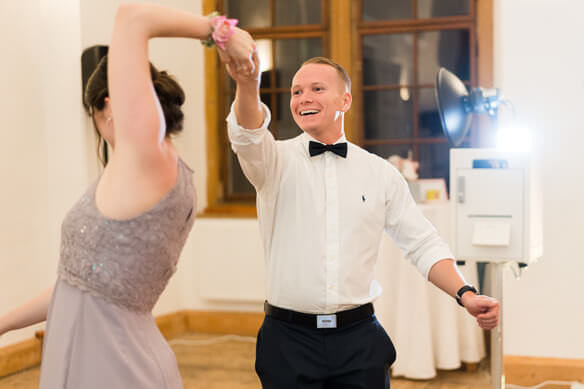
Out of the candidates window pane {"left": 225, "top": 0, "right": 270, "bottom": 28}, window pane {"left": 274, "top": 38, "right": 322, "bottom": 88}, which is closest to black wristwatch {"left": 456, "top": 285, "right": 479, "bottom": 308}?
window pane {"left": 274, "top": 38, "right": 322, "bottom": 88}

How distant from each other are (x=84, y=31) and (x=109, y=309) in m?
3.13

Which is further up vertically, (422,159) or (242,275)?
(422,159)

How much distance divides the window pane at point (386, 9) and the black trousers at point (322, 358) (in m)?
3.24

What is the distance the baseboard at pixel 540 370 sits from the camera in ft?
11.5

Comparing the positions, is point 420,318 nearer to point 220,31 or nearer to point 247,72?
point 247,72

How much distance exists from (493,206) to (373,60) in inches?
90.0

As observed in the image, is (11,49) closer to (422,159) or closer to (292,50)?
(292,50)

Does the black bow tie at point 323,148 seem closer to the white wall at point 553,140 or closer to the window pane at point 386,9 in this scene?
the white wall at point 553,140

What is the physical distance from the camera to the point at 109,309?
121cm

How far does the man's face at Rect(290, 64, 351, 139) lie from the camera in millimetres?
1926

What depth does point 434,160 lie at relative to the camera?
4.58m

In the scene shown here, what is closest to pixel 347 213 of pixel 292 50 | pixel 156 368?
pixel 156 368

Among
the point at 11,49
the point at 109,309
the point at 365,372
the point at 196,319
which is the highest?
the point at 11,49

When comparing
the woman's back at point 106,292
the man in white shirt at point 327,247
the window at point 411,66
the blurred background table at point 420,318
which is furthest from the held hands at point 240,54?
the window at point 411,66
